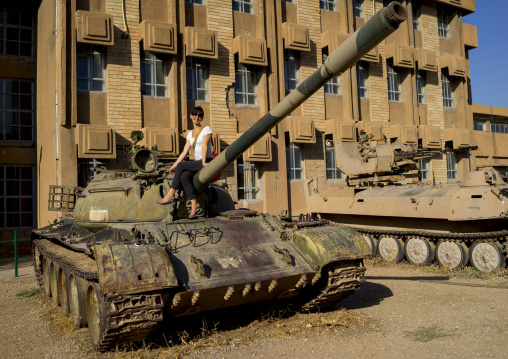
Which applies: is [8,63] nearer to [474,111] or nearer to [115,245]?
[115,245]

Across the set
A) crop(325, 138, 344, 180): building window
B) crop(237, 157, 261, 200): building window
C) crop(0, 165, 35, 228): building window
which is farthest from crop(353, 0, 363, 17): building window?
crop(0, 165, 35, 228): building window

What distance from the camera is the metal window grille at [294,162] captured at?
699 inches

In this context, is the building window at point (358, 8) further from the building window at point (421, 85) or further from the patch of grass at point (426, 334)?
the patch of grass at point (426, 334)

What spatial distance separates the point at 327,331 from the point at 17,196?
13.3 m

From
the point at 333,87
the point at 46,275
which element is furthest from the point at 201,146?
the point at 333,87

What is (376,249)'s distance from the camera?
13.1 m

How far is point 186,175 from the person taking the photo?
6523 millimetres

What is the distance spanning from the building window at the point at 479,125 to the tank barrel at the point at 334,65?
81.9 feet

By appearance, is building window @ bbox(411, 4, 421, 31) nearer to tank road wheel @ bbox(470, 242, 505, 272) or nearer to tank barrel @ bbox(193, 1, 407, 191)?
tank road wheel @ bbox(470, 242, 505, 272)

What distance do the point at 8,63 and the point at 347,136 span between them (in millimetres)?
12277

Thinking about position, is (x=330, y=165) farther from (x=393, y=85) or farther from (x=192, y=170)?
(x=192, y=170)

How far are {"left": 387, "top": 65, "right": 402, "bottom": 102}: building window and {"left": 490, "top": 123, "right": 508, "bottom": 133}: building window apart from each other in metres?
10.3

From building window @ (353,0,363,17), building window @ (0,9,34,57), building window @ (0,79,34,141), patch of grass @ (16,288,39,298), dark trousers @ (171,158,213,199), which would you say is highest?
building window @ (353,0,363,17)

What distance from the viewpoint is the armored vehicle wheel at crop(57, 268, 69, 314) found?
7.48 meters
